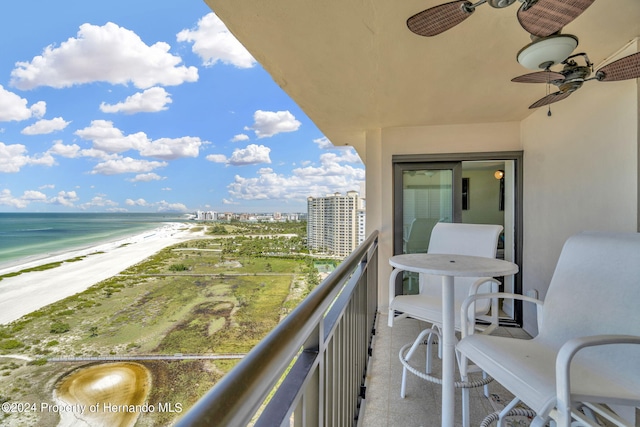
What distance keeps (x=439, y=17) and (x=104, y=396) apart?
15310mm

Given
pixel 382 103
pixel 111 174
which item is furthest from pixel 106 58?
pixel 382 103

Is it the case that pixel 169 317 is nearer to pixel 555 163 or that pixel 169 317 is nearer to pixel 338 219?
pixel 338 219

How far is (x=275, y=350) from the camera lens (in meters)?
0.48

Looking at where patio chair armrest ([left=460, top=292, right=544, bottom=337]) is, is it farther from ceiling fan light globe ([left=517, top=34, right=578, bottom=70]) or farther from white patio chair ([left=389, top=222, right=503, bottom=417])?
ceiling fan light globe ([left=517, top=34, right=578, bottom=70])

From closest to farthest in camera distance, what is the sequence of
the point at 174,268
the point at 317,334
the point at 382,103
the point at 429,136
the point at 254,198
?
the point at 317,334 < the point at 382,103 < the point at 429,136 < the point at 174,268 < the point at 254,198

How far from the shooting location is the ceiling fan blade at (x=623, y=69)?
145 cm

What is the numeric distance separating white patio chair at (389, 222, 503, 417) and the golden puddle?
12873 mm

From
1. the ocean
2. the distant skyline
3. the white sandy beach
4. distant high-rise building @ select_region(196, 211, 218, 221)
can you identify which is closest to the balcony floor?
the distant skyline

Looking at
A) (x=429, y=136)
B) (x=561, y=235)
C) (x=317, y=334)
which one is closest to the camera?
(x=317, y=334)

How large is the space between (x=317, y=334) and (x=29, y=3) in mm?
32963

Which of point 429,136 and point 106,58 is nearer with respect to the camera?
point 429,136

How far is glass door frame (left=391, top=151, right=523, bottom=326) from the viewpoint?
11.4 ft

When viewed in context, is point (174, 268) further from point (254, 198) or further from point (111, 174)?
point (111, 174)

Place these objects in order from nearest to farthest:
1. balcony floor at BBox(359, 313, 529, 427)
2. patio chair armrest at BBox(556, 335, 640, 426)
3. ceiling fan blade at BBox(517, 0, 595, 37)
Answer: patio chair armrest at BBox(556, 335, 640, 426)
ceiling fan blade at BBox(517, 0, 595, 37)
balcony floor at BBox(359, 313, 529, 427)
